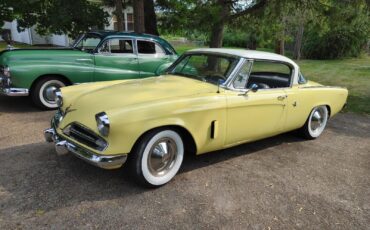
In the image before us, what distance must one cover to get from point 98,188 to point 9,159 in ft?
4.69

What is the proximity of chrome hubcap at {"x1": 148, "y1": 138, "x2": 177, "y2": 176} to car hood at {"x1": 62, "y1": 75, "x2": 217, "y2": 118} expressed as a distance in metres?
0.46

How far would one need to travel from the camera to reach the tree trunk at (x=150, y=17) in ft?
40.1

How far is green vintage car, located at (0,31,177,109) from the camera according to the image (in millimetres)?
6531

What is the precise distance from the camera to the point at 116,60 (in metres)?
7.57

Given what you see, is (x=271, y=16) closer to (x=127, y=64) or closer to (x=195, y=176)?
(x=127, y=64)

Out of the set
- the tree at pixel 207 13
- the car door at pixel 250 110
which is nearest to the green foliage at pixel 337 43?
the tree at pixel 207 13

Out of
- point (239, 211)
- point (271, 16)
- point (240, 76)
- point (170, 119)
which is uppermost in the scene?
point (271, 16)

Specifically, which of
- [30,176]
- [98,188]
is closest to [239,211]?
[98,188]

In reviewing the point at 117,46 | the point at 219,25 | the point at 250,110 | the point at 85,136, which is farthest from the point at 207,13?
the point at 85,136

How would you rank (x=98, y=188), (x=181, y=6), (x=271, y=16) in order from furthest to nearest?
(x=271, y=16) < (x=181, y=6) < (x=98, y=188)

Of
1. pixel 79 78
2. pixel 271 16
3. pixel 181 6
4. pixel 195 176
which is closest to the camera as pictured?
pixel 195 176

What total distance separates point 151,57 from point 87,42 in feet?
4.68

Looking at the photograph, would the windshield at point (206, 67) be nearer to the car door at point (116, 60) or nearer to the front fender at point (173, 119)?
the front fender at point (173, 119)

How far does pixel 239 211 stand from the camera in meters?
3.44
